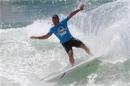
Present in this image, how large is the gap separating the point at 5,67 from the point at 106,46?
2.90m

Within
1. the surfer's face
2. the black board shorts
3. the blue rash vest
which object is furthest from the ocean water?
the surfer's face

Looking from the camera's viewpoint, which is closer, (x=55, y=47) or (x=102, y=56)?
(x=102, y=56)

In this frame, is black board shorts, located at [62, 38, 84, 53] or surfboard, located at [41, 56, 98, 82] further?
black board shorts, located at [62, 38, 84, 53]

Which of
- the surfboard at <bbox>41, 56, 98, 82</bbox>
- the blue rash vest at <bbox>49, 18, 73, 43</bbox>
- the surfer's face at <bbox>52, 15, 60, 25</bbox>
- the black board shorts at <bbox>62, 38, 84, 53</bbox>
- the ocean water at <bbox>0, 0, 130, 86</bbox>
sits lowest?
the ocean water at <bbox>0, 0, 130, 86</bbox>

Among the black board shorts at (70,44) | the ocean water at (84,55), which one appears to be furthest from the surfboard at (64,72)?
the black board shorts at (70,44)

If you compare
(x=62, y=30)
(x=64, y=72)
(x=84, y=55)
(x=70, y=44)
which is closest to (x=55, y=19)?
(x=62, y=30)

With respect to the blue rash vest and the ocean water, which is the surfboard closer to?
the ocean water

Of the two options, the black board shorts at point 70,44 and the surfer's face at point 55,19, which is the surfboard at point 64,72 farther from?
the surfer's face at point 55,19

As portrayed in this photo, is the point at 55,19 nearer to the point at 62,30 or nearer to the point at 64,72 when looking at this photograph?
the point at 62,30

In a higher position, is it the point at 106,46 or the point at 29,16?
the point at 106,46

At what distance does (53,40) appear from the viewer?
18.0m

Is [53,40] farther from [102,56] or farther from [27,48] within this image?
[102,56]

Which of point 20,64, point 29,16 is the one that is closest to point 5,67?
point 20,64

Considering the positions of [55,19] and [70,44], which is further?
[70,44]
